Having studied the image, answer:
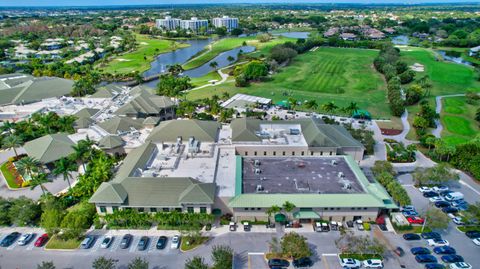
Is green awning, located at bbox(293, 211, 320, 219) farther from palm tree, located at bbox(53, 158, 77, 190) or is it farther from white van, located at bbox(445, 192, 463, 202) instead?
palm tree, located at bbox(53, 158, 77, 190)

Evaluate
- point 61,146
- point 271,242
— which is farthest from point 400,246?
point 61,146

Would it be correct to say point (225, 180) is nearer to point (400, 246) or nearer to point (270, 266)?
point (270, 266)

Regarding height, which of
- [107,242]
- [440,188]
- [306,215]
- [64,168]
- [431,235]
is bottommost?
[107,242]

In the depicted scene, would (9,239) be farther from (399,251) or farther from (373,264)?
(399,251)

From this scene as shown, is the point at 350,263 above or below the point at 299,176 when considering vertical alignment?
below

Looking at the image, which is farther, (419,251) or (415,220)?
(415,220)

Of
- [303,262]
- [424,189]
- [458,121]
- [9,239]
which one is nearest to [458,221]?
[424,189]
